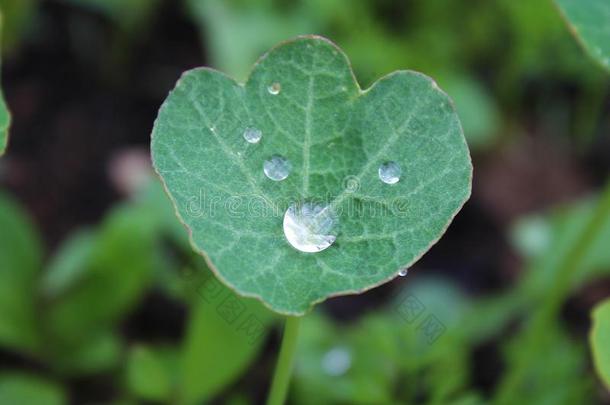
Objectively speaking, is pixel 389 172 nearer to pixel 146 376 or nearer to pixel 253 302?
pixel 253 302

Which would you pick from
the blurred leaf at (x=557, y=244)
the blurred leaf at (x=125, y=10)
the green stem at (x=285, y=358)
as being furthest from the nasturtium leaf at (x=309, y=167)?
the blurred leaf at (x=125, y=10)

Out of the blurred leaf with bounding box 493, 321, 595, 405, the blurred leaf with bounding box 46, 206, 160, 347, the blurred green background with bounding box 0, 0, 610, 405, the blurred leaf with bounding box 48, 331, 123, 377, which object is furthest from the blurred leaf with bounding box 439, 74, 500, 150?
the blurred leaf with bounding box 48, 331, 123, 377

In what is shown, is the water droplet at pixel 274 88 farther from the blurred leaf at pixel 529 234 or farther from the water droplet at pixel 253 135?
the blurred leaf at pixel 529 234

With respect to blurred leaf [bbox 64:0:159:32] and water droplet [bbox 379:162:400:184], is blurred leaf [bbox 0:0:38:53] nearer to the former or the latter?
blurred leaf [bbox 64:0:159:32]

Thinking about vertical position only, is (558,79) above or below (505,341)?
above

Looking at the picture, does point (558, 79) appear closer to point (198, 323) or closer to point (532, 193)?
point (532, 193)

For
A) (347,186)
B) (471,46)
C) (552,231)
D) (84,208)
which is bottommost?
(84,208)

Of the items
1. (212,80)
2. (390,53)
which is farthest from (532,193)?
(212,80)
